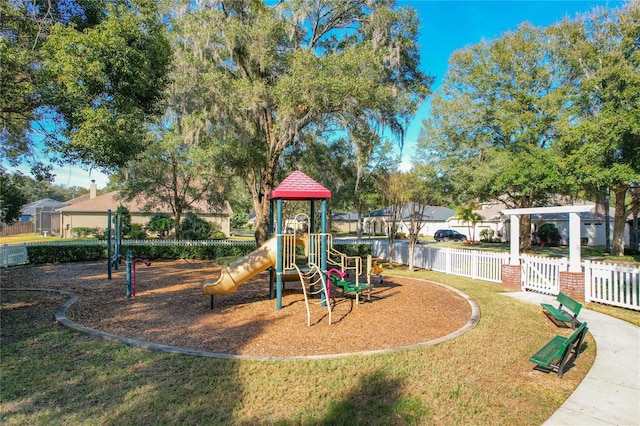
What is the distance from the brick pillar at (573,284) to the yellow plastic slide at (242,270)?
757cm

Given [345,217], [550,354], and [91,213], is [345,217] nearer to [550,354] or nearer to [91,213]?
[91,213]

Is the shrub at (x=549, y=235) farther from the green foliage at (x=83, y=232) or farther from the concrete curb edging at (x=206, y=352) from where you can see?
the green foliage at (x=83, y=232)

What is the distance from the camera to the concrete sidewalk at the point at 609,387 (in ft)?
11.6

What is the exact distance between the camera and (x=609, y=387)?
422 cm

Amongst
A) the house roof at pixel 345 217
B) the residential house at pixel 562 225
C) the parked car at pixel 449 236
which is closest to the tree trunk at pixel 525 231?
the residential house at pixel 562 225

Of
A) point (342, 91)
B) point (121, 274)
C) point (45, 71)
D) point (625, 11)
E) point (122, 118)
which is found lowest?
point (121, 274)

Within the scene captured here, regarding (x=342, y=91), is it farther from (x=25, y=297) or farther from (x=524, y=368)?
(x=25, y=297)

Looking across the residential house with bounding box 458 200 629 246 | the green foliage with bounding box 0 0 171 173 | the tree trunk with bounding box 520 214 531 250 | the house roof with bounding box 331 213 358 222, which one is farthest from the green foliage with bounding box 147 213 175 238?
the house roof with bounding box 331 213 358 222

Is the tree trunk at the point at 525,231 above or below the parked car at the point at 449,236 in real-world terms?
above

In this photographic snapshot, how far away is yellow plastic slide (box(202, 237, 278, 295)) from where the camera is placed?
25.3 ft

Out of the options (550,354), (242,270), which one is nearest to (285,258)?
(242,270)

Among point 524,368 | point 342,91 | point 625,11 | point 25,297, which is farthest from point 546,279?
point 625,11

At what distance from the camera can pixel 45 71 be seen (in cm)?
601

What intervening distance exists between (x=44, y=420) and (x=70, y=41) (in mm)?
5739
